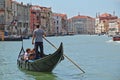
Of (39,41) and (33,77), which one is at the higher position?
(39,41)

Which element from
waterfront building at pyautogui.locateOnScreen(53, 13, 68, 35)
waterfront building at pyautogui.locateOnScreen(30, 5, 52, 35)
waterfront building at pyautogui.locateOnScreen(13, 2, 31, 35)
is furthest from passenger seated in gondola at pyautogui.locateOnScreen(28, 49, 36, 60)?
waterfront building at pyautogui.locateOnScreen(53, 13, 68, 35)

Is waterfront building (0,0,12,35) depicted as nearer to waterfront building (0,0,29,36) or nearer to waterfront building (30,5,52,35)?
waterfront building (0,0,29,36)

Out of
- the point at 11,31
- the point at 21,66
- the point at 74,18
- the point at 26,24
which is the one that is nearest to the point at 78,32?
the point at 74,18

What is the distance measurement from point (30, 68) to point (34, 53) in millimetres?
443

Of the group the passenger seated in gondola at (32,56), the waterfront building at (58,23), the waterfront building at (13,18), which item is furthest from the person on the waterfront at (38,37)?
the waterfront building at (58,23)

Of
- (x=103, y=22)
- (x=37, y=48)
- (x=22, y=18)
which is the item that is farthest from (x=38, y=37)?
(x=103, y=22)

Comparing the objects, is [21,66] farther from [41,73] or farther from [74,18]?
[74,18]

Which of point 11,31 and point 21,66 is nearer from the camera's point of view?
point 21,66

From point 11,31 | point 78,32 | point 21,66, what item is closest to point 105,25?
point 78,32

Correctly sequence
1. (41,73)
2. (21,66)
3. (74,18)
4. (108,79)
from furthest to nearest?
(74,18) < (21,66) < (41,73) < (108,79)

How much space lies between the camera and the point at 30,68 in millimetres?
12023

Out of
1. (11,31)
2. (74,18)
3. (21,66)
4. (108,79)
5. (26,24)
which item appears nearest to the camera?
(108,79)

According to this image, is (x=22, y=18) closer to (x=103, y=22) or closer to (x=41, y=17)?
(x=41, y=17)

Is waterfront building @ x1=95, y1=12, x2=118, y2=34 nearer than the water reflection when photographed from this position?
No
